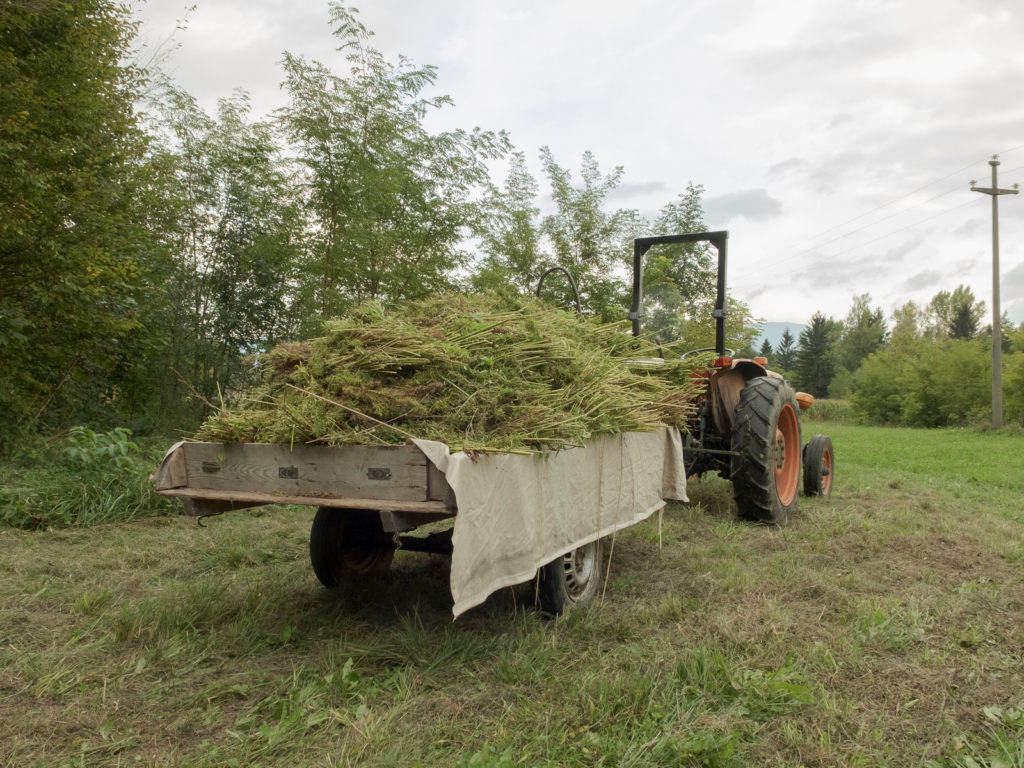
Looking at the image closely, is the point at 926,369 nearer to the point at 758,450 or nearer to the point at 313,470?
the point at 758,450

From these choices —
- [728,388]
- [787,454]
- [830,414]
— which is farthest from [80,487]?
[830,414]

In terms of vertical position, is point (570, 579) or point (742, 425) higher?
point (742, 425)

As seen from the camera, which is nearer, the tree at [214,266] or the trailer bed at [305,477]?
the trailer bed at [305,477]

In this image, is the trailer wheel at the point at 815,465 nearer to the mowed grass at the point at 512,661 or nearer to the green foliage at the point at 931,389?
the mowed grass at the point at 512,661

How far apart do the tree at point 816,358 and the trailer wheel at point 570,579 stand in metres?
64.3

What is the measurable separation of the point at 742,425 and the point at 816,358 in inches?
2541

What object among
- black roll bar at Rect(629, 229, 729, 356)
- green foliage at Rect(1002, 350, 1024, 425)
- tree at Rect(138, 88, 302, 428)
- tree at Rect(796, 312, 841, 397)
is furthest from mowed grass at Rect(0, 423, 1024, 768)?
tree at Rect(796, 312, 841, 397)

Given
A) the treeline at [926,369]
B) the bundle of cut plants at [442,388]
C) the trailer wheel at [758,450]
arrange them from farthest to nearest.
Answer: the treeline at [926,369]
the trailer wheel at [758,450]
the bundle of cut plants at [442,388]

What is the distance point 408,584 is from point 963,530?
4272 mm

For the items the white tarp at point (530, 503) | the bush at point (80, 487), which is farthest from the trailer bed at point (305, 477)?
the bush at point (80, 487)

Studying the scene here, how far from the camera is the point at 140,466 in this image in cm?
604

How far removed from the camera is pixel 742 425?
504 cm

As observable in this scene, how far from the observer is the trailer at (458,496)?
8.35 ft

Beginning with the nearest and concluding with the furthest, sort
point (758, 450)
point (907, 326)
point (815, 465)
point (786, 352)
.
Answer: point (758, 450) → point (815, 465) → point (907, 326) → point (786, 352)
